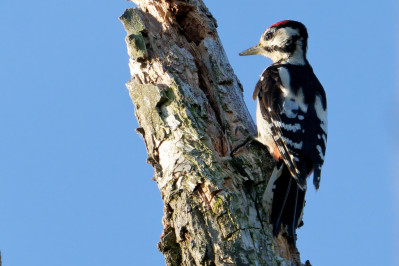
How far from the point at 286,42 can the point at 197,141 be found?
1.76 meters

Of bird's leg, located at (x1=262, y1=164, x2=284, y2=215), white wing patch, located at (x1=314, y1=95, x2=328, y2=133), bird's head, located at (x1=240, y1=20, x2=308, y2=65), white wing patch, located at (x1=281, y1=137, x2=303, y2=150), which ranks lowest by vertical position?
bird's leg, located at (x1=262, y1=164, x2=284, y2=215)

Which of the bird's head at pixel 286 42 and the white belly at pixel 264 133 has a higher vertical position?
the bird's head at pixel 286 42

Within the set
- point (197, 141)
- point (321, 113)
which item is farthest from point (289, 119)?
point (197, 141)

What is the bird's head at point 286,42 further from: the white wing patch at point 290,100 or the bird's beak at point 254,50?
the white wing patch at point 290,100

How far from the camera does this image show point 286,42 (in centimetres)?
475

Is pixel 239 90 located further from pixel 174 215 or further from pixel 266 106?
pixel 174 215

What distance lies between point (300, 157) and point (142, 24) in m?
1.40

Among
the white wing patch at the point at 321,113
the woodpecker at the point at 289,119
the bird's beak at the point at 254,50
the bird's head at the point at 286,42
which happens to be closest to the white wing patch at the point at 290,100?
the woodpecker at the point at 289,119

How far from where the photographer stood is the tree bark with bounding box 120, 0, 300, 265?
2.88 m

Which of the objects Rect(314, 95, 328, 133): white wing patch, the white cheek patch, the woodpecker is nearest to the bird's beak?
the woodpecker

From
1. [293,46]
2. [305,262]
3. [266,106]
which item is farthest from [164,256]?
[293,46]

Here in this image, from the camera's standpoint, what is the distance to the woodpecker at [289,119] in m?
3.30

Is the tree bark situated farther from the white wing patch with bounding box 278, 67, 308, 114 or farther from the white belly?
the white wing patch with bounding box 278, 67, 308, 114

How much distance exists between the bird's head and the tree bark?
0.69 m
